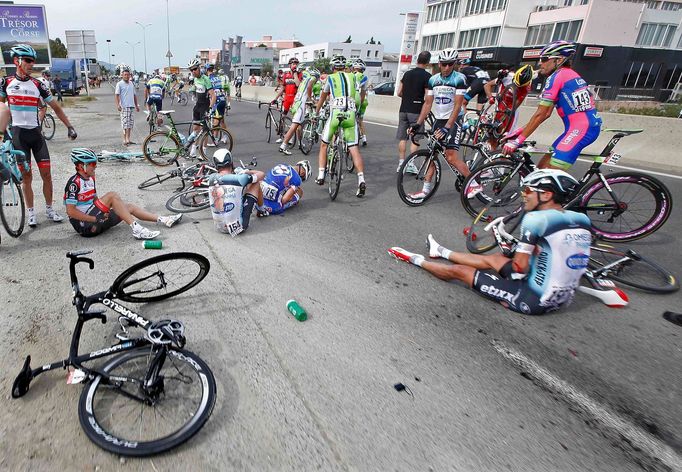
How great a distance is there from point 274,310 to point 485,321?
76.1 inches

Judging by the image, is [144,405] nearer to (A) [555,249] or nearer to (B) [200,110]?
(A) [555,249]

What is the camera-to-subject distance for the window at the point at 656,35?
4319 centimetres

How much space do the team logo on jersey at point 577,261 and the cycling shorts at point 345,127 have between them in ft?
14.9

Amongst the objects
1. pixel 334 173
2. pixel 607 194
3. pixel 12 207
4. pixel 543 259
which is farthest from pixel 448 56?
pixel 12 207

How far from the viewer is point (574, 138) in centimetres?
502

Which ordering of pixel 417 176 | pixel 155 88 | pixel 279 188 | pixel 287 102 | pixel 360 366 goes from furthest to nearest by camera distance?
pixel 287 102
pixel 155 88
pixel 417 176
pixel 279 188
pixel 360 366

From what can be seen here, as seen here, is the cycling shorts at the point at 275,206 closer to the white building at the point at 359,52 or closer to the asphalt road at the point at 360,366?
the asphalt road at the point at 360,366

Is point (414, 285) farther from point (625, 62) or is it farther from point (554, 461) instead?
point (625, 62)

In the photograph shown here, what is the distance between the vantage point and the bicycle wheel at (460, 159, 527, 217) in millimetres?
5445

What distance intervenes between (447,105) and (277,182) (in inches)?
132

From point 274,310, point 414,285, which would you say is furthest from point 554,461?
point 274,310

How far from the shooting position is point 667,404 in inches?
103

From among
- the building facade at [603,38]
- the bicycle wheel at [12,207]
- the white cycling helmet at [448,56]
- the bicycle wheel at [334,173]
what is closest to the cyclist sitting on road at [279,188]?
the bicycle wheel at [334,173]

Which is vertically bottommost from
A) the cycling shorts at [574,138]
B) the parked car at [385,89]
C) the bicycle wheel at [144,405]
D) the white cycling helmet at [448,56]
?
the bicycle wheel at [144,405]
